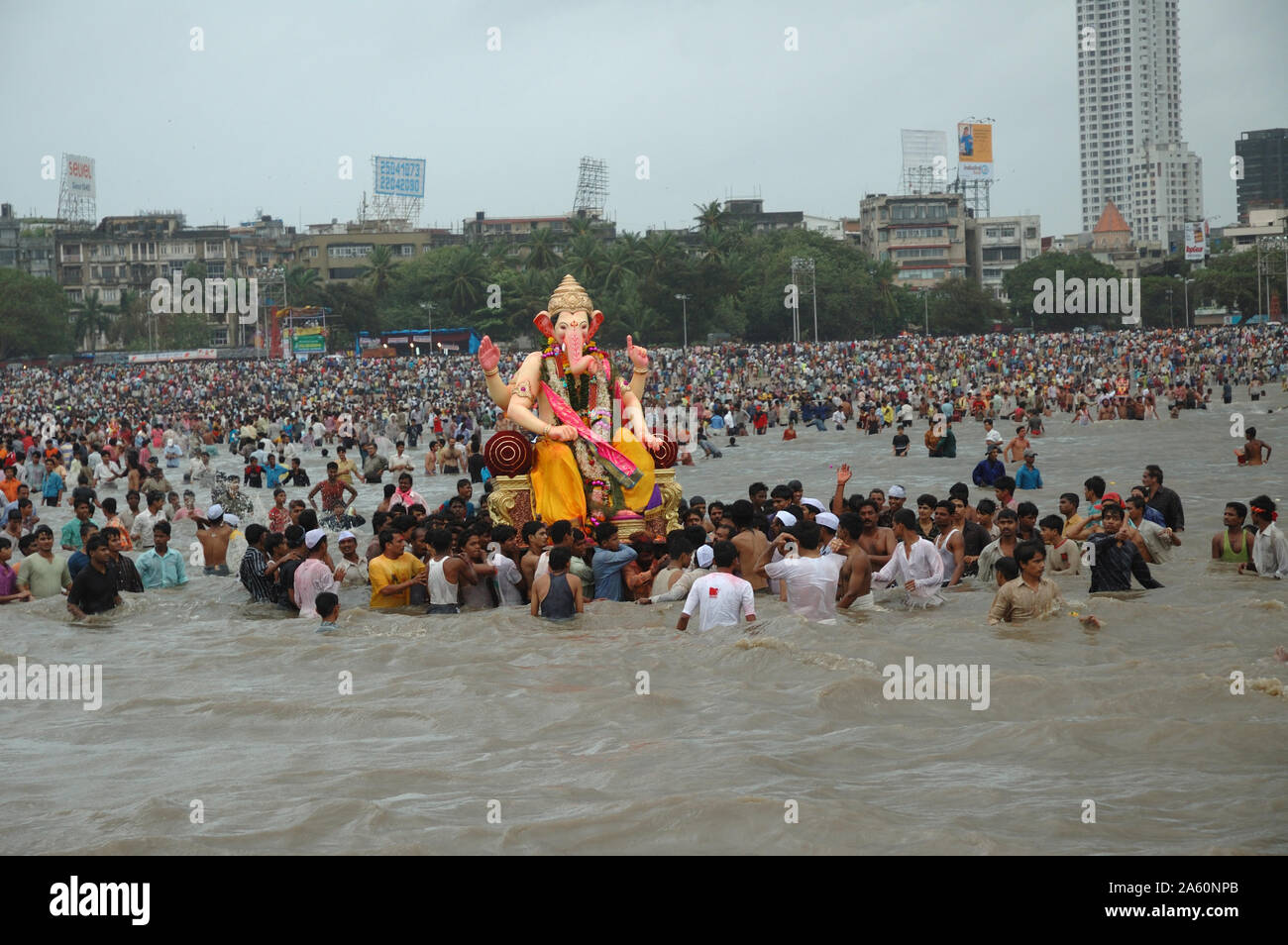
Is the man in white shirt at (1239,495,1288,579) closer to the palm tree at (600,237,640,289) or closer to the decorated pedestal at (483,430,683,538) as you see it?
the decorated pedestal at (483,430,683,538)

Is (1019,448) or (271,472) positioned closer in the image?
(1019,448)

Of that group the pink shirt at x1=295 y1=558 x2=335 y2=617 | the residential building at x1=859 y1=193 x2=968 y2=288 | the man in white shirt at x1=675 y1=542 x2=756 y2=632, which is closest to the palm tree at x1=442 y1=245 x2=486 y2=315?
the residential building at x1=859 y1=193 x2=968 y2=288

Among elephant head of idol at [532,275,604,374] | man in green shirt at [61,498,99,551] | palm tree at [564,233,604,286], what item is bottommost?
man in green shirt at [61,498,99,551]

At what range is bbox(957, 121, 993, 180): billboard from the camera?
127m

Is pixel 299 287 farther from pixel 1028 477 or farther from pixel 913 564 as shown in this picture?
pixel 913 564

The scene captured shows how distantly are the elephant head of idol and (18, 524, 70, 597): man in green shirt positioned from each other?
483 cm

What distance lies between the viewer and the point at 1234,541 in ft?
39.4

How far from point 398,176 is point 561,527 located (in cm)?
10778

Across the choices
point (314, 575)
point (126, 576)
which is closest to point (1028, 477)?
point (314, 575)

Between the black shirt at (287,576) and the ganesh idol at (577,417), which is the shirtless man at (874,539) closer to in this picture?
the ganesh idol at (577,417)

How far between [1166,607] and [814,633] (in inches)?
110
